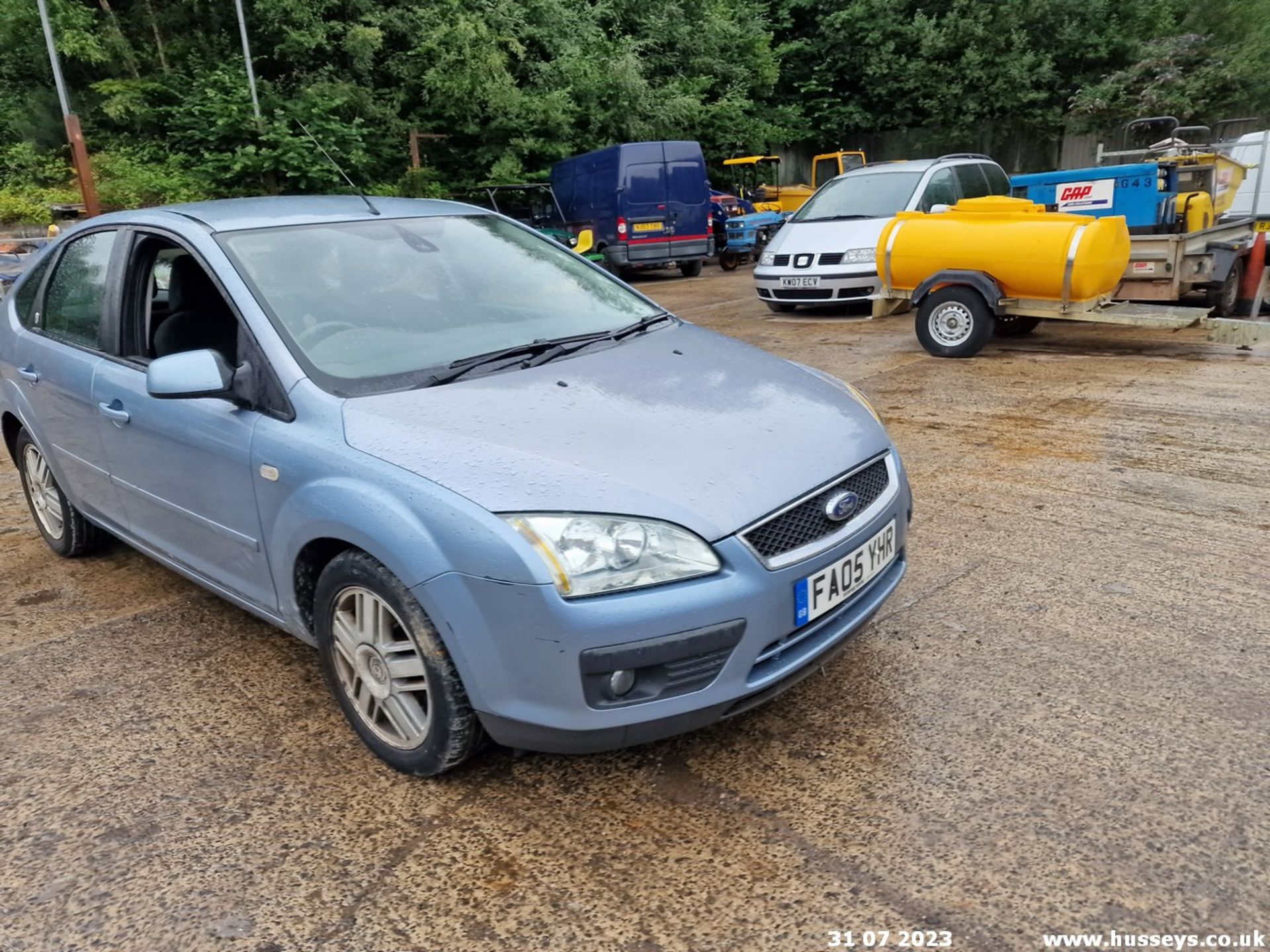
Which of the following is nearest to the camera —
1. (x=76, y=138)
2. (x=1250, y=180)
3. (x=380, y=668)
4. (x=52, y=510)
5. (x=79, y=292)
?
(x=380, y=668)

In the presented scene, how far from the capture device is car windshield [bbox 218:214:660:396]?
9.36 feet

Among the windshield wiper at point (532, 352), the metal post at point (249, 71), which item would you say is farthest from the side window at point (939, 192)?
the metal post at point (249, 71)

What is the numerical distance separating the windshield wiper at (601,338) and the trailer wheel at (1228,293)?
720cm

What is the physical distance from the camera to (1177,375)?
7.08m

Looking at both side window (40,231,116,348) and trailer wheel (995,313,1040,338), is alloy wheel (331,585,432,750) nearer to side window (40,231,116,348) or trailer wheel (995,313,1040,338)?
side window (40,231,116,348)

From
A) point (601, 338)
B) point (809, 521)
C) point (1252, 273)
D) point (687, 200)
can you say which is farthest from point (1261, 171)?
point (809, 521)

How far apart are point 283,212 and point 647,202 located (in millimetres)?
13746

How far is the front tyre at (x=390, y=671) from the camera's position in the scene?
2.38 meters

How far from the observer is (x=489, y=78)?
1909 centimetres

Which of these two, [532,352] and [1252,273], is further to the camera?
[1252,273]

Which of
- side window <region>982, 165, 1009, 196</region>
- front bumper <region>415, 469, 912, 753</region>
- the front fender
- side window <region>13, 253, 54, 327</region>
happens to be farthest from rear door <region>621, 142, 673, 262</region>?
front bumper <region>415, 469, 912, 753</region>

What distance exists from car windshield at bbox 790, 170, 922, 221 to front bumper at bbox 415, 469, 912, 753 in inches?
353

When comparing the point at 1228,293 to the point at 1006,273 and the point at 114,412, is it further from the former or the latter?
the point at 114,412

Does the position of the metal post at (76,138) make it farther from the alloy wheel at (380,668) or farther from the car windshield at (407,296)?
the alloy wheel at (380,668)
